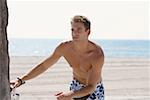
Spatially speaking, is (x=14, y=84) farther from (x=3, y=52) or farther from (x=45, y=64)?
(x=3, y=52)

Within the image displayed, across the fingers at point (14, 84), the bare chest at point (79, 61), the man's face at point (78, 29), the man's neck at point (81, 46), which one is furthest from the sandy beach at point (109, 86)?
the man's face at point (78, 29)

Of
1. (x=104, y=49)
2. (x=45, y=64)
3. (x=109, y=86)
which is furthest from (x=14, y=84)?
(x=104, y=49)

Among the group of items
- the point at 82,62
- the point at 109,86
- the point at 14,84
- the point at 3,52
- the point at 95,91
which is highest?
the point at 3,52

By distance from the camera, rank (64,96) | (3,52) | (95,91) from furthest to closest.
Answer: (95,91), (64,96), (3,52)

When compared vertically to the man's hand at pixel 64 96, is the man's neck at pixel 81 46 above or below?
above

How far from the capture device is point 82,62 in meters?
4.66

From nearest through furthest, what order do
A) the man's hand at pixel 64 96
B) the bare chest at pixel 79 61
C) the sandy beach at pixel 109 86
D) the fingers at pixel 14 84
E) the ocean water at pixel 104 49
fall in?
Answer: 1. the man's hand at pixel 64 96
2. the fingers at pixel 14 84
3. the bare chest at pixel 79 61
4. the sandy beach at pixel 109 86
5. the ocean water at pixel 104 49

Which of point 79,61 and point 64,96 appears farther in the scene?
point 79,61

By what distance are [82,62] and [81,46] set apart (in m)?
0.16

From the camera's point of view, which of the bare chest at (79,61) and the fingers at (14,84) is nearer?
the fingers at (14,84)

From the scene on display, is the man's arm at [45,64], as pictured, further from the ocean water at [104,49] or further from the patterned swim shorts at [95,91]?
the ocean water at [104,49]

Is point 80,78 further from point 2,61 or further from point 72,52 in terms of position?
point 2,61

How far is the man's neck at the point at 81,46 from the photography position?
4502mm

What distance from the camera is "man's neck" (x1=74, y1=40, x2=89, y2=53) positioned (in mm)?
4502
